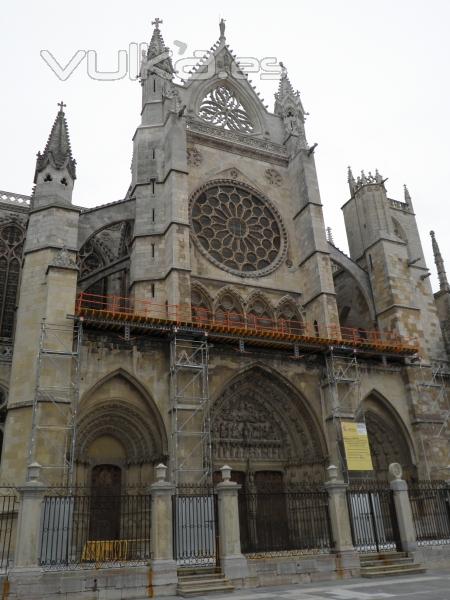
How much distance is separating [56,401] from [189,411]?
11.5ft

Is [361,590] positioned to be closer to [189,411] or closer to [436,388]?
[189,411]

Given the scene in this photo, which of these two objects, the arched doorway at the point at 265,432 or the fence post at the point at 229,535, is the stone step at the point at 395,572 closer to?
the fence post at the point at 229,535

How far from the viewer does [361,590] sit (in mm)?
9070

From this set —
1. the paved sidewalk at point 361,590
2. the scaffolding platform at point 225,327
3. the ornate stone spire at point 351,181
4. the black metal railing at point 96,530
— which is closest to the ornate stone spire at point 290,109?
the ornate stone spire at point 351,181

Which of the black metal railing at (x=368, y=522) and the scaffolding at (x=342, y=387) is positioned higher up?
the scaffolding at (x=342, y=387)

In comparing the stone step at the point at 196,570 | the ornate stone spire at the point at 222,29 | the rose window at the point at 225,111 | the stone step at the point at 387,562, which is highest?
the ornate stone spire at the point at 222,29

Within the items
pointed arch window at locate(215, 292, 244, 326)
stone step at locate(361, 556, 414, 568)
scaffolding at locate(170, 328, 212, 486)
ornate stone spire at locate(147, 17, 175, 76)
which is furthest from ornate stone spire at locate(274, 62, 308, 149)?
stone step at locate(361, 556, 414, 568)

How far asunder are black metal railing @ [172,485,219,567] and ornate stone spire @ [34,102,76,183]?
1090 cm

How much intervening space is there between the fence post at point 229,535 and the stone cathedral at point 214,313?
3194 mm

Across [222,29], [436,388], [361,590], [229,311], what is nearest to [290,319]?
[229,311]

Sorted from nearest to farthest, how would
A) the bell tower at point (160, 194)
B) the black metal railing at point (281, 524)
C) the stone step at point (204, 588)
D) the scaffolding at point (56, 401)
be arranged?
the stone step at point (204, 588) < the scaffolding at point (56, 401) < the black metal railing at point (281, 524) < the bell tower at point (160, 194)

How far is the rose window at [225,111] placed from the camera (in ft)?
75.9

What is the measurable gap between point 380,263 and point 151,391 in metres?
11.3

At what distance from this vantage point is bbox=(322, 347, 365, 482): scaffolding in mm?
16516
